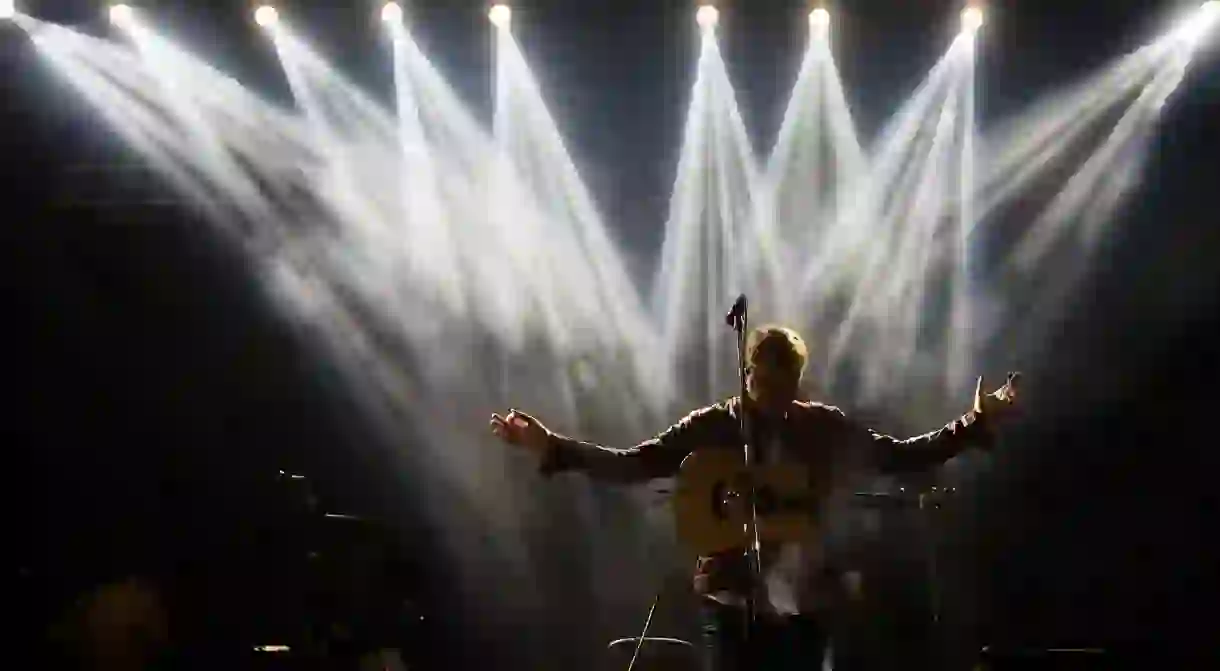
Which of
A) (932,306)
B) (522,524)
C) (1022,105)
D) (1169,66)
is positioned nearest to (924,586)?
(932,306)

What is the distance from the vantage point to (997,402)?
3730 millimetres

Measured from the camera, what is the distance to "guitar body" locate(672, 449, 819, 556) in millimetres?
3428

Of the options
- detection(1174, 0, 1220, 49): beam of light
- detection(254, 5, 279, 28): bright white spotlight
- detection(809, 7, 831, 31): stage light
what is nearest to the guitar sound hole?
detection(809, 7, 831, 31): stage light

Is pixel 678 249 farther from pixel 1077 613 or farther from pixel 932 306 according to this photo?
pixel 1077 613

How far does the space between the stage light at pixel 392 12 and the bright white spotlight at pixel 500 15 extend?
0.43m

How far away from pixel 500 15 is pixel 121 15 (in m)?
1.82

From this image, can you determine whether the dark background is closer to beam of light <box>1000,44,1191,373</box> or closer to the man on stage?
beam of light <box>1000,44,1191,373</box>

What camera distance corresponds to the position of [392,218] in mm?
5254

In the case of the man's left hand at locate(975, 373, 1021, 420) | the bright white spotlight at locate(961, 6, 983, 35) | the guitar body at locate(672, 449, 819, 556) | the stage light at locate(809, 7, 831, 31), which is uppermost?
the stage light at locate(809, 7, 831, 31)

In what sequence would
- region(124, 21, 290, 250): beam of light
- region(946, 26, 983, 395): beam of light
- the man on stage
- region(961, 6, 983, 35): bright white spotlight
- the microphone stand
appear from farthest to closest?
1. region(124, 21, 290, 250): beam of light
2. region(946, 26, 983, 395): beam of light
3. region(961, 6, 983, 35): bright white spotlight
4. the man on stage
5. the microphone stand

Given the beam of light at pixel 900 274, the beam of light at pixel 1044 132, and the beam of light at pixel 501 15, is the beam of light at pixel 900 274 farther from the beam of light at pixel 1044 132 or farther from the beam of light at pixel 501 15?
the beam of light at pixel 501 15

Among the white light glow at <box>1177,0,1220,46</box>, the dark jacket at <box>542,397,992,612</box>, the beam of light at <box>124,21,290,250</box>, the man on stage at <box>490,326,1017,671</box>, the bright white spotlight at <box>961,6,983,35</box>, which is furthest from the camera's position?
the beam of light at <box>124,21,290,250</box>

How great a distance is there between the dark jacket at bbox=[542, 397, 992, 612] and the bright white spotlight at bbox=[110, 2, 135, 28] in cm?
316

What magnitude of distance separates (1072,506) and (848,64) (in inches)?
92.0
